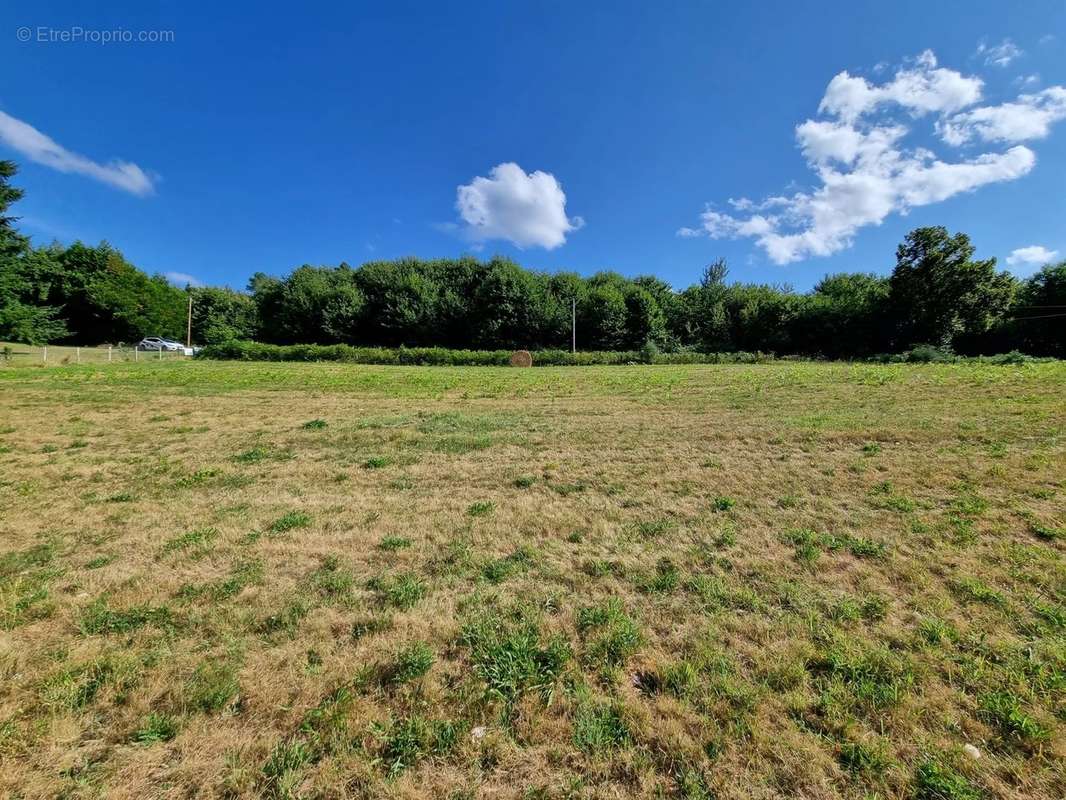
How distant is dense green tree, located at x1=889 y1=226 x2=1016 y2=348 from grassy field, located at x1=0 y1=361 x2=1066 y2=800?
41917mm

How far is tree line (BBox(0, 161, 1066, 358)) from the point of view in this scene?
3741 cm

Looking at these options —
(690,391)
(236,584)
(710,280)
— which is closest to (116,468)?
(236,584)

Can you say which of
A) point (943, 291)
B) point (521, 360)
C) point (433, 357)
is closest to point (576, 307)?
point (521, 360)

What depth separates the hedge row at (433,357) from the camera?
119ft

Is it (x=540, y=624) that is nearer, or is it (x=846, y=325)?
(x=540, y=624)

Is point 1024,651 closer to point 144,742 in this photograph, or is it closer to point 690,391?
point 144,742

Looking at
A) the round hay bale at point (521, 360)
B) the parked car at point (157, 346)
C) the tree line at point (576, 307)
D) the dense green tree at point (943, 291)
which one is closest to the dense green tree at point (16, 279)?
the tree line at point (576, 307)

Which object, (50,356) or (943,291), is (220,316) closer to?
(50,356)

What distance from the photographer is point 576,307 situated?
49875 mm

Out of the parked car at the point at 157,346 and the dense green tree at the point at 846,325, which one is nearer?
the dense green tree at the point at 846,325

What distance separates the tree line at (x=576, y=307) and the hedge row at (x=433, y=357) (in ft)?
26.7

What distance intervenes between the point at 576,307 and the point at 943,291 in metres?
33.5

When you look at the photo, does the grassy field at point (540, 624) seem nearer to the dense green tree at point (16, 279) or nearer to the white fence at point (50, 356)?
the white fence at point (50, 356)

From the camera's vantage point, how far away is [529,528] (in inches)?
197
